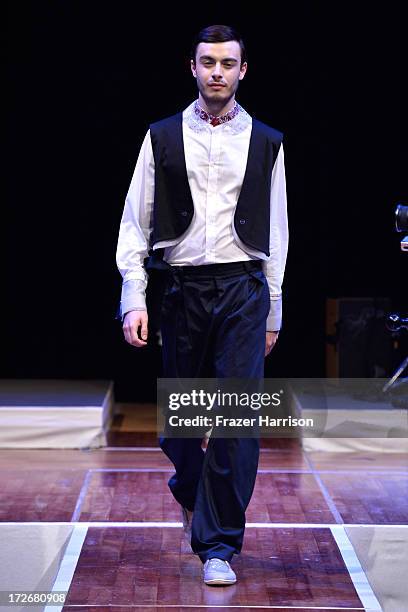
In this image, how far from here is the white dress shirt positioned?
3.27 metres

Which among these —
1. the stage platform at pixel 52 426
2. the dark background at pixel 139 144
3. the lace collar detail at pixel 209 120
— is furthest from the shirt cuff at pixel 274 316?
the dark background at pixel 139 144

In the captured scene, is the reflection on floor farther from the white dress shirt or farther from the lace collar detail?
the lace collar detail

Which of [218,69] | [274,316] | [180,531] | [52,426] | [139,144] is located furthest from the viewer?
[139,144]

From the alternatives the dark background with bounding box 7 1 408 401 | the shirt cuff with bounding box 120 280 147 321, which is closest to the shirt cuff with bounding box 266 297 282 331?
the shirt cuff with bounding box 120 280 147 321

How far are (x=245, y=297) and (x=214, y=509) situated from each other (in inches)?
22.4

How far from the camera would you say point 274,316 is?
3424mm

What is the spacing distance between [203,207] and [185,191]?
2.6 inches

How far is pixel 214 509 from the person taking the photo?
3.20 meters

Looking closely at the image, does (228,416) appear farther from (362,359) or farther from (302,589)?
(362,359)

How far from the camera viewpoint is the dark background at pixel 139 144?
19.8 ft

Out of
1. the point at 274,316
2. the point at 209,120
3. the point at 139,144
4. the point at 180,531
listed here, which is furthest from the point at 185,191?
the point at 139,144

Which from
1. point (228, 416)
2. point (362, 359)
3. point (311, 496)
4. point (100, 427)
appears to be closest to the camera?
point (228, 416)

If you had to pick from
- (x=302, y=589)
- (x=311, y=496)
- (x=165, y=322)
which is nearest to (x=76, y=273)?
(x=311, y=496)

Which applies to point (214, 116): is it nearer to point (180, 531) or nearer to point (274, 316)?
point (274, 316)
